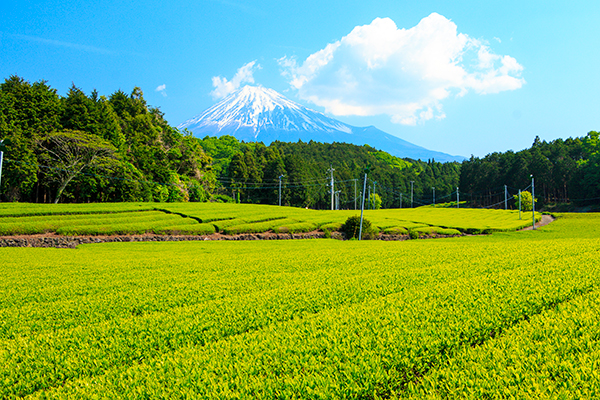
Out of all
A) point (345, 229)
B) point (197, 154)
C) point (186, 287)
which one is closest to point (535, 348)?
point (186, 287)

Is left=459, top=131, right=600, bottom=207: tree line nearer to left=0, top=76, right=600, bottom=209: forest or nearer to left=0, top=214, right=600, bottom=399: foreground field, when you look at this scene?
left=0, top=76, right=600, bottom=209: forest

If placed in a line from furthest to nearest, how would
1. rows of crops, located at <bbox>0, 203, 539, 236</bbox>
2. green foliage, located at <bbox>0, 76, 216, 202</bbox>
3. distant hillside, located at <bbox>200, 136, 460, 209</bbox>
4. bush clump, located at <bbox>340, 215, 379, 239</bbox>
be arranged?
distant hillside, located at <bbox>200, 136, 460, 209</bbox> < green foliage, located at <bbox>0, 76, 216, 202</bbox> < bush clump, located at <bbox>340, 215, 379, 239</bbox> < rows of crops, located at <bbox>0, 203, 539, 236</bbox>

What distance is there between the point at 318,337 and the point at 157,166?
59036 mm

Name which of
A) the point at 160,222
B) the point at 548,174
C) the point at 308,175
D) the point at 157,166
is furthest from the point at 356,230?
the point at 548,174

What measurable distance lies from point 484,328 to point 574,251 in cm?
1021

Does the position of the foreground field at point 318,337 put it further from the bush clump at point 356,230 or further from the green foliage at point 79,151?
the green foliage at point 79,151

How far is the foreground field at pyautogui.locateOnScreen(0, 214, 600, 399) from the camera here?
3.58 meters

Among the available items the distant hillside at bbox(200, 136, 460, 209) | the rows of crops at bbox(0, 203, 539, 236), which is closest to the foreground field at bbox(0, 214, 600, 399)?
the rows of crops at bbox(0, 203, 539, 236)

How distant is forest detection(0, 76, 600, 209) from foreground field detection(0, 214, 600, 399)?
2690cm

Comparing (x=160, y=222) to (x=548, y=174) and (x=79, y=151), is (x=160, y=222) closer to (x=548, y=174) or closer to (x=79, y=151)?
(x=79, y=151)

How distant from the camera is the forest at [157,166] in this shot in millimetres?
44062

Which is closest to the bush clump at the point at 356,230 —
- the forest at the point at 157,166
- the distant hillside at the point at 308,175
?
the forest at the point at 157,166

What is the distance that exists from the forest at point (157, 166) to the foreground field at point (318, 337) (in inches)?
1059

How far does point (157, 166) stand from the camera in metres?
57.7
